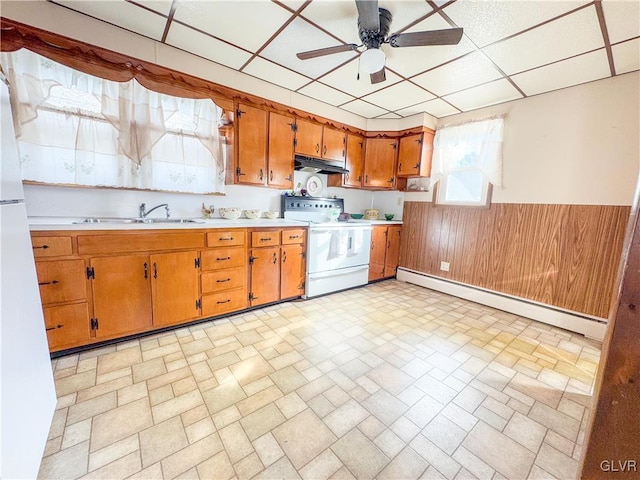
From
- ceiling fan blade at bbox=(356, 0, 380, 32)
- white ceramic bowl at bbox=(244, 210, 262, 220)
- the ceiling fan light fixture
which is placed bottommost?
white ceramic bowl at bbox=(244, 210, 262, 220)

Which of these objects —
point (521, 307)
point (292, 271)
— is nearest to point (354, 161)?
point (292, 271)

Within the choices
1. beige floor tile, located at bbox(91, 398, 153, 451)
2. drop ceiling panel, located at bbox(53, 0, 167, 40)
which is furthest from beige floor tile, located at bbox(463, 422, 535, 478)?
drop ceiling panel, located at bbox(53, 0, 167, 40)

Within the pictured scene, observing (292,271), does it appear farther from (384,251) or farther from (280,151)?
(384,251)

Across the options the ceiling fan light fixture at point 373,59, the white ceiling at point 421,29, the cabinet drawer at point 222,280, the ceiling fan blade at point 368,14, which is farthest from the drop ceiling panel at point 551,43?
the cabinet drawer at point 222,280

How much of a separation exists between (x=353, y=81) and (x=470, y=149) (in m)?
1.79

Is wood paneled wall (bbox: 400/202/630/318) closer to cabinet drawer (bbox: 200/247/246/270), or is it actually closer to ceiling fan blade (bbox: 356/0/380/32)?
ceiling fan blade (bbox: 356/0/380/32)

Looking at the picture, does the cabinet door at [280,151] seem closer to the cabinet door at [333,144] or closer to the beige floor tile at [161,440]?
the cabinet door at [333,144]

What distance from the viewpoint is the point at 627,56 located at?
204 cm

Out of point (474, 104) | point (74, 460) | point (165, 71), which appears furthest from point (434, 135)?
point (74, 460)

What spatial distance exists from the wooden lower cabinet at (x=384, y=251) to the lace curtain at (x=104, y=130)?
2.47 metres

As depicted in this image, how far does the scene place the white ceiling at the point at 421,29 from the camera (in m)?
1.70

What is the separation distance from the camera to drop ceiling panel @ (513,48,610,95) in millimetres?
2131

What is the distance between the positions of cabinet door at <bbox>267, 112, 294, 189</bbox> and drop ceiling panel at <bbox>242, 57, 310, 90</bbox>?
35 cm

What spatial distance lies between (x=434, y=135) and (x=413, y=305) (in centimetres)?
251
